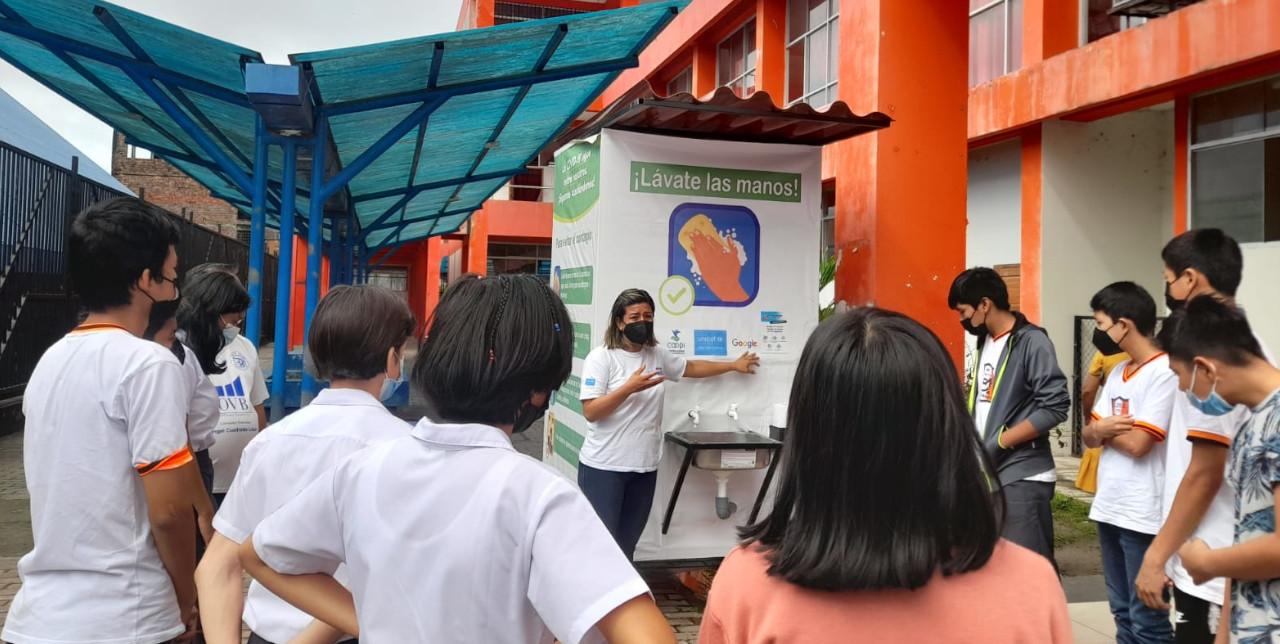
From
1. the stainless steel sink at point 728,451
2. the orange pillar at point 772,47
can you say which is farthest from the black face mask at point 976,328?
the orange pillar at point 772,47

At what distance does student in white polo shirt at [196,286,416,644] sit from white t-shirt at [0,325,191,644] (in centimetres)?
29

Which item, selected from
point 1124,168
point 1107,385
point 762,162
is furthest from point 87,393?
point 1124,168

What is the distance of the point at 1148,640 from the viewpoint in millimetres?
3309

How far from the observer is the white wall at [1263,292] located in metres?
8.76

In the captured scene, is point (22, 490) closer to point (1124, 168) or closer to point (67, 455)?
point (67, 455)

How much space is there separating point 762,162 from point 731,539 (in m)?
2.23

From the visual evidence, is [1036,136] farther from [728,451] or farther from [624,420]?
[624,420]

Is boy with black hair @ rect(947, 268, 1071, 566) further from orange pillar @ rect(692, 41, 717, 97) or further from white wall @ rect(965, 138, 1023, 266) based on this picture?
orange pillar @ rect(692, 41, 717, 97)

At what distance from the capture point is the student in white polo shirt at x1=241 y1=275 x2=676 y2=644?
1.27 meters

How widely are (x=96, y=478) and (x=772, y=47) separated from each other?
14.6m

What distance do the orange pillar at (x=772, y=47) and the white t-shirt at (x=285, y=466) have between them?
14.2 meters

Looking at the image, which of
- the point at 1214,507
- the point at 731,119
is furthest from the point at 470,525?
the point at 731,119

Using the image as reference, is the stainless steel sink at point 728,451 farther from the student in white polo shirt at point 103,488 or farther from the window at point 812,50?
the window at point 812,50

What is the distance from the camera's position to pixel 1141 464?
3342mm
